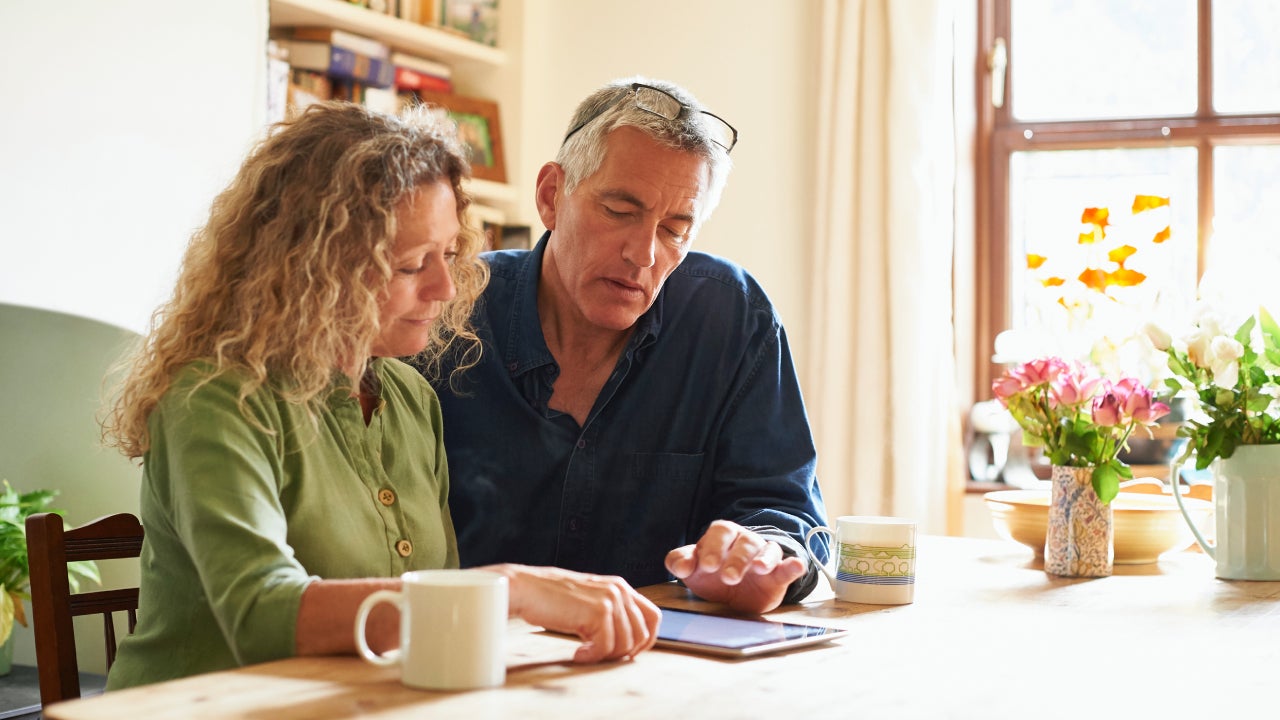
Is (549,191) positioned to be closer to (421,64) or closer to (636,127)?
(636,127)

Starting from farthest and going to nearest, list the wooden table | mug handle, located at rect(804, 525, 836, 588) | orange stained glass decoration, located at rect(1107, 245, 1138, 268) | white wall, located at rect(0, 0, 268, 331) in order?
orange stained glass decoration, located at rect(1107, 245, 1138, 268)
white wall, located at rect(0, 0, 268, 331)
mug handle, located at rect(804, 525, 836, 588)
the wooden table

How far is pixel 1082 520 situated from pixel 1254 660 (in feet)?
1.75

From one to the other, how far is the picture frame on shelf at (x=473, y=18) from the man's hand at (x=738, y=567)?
9.00 feet

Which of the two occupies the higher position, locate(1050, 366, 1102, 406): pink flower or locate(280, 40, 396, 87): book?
locate(280, 40, 396, 87): book

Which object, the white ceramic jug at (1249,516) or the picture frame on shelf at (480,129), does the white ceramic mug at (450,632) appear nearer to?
the white ceramic jug at (1249,516)

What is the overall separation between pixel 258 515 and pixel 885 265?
270 centimetres

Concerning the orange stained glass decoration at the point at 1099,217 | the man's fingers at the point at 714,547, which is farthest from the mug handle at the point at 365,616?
the orange stained glass decoration at the point at 1099,217

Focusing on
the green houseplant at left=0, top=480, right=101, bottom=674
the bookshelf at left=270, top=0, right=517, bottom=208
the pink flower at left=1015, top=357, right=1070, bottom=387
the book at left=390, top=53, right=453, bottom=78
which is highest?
the bookshelf at left=270, top=0, right=517, bottom=208

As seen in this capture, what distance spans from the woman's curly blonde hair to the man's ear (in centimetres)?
51

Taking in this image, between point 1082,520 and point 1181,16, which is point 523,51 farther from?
point 1082,520

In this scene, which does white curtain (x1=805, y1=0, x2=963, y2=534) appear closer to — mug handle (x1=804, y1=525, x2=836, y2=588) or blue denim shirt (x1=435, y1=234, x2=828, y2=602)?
blue denim shirt (x1=435, y1=234, x2=828, y2=602)

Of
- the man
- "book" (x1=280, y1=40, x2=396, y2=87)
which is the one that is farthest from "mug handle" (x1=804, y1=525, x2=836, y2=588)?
"book" (x1=280, y1=40, x2=396, y2=87)

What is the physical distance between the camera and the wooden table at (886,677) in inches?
37.9

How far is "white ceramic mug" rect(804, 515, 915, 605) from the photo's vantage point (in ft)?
4.91
